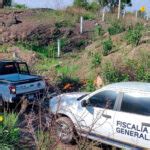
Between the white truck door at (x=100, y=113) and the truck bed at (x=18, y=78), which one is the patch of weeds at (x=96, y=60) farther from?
the white truck door at (x=100, y=113)

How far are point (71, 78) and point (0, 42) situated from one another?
28.6 ft

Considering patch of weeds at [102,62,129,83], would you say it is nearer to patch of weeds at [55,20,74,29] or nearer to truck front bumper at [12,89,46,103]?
truck front bumper at [12,89,46,103]

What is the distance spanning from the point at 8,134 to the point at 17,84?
183 inches

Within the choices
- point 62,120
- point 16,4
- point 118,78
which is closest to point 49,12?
Result: point 16,4

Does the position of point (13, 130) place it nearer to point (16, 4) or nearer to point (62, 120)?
point (62, 120)

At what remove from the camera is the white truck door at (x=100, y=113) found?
8828mm

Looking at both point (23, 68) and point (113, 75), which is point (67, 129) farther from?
point (23, 68)

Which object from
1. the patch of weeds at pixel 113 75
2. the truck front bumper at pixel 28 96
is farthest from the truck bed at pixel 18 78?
the patch of weeds at pixel 113 75

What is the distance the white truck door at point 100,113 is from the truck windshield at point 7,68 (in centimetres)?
548

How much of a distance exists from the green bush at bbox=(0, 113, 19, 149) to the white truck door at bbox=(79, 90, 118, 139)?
145cm

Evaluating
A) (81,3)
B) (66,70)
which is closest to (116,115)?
(66,70)

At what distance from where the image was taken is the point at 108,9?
4222cm

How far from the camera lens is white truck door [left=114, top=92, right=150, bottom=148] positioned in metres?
8.20

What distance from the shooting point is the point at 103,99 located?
9.19 meters
